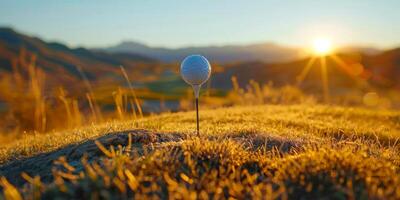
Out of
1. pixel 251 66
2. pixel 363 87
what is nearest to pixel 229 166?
pixel 363 87

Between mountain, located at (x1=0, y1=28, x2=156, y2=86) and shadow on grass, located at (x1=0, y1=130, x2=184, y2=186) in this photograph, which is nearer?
shadow on grass, located at (x1=0, y1=130, x2=184, y2=186)

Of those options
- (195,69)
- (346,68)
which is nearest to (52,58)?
(346,68)

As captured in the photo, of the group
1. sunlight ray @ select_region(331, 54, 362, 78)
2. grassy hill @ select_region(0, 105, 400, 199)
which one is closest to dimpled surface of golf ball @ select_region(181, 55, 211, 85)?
grassy hill @ select_region(0, 105, 400, 199)

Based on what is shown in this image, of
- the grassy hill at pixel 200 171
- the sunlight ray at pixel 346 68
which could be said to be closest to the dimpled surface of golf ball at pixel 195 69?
the grassy hill at pixel 200 171

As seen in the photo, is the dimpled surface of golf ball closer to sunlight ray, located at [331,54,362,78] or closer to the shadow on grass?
the shadow on grass

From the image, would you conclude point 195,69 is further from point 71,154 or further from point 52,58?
point 52,58

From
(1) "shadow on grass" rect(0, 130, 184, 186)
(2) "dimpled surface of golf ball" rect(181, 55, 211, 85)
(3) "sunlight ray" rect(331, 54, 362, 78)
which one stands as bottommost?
(3) "sunlight ray" rect(331, 54, 362, 78)

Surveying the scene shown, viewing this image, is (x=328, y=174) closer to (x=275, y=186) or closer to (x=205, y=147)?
(x=275, y=186)

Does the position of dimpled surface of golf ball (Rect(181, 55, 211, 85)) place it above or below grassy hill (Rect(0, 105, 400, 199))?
above
